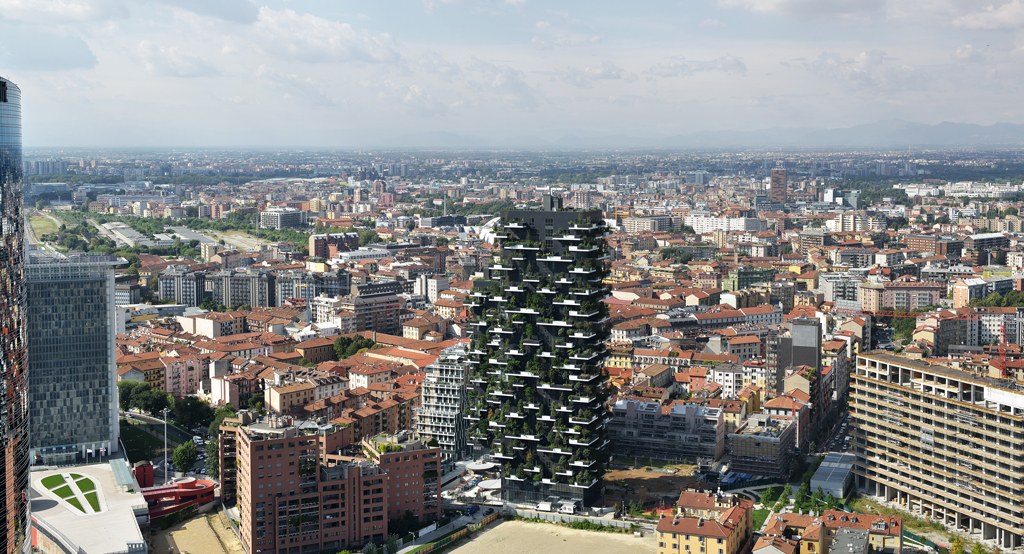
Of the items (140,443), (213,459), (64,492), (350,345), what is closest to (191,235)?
(350,345)

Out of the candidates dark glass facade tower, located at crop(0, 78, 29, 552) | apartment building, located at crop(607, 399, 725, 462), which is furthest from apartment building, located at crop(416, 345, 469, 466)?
dark glass facade tower, located at crop(0, 78, 29, 552)

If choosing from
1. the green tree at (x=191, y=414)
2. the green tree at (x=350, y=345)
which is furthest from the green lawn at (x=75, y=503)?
the green tree at (x=350, y=345)

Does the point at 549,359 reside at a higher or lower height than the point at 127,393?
higher

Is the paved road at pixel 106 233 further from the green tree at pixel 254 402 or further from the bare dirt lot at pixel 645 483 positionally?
the bare dirt lot at pixel 645 483

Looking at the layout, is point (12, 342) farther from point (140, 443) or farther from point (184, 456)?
point (140, 443)

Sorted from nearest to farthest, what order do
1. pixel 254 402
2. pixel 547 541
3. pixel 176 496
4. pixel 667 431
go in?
1. pixel 547 541
2. pixel 176 496
3. pixel 667 431
4. pixel 254 402

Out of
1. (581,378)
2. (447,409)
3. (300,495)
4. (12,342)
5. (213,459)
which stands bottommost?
(213,459)
